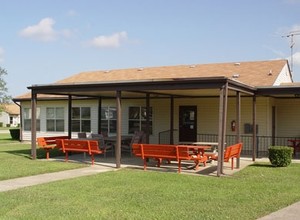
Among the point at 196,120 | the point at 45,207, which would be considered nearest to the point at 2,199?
the point at 45,207

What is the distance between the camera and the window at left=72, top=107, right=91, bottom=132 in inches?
985

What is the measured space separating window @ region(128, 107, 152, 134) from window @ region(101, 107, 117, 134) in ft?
3.41

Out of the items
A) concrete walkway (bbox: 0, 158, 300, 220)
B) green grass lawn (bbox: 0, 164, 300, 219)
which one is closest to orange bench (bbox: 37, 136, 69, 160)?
concrete walkway (bbox: 0, 158, 300, 220)

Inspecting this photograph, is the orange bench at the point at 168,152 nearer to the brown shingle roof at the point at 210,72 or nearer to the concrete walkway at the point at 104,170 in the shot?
the concrete walkway at the point at 104,170

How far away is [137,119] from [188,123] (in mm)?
3017

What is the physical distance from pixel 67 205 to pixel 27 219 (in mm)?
1204

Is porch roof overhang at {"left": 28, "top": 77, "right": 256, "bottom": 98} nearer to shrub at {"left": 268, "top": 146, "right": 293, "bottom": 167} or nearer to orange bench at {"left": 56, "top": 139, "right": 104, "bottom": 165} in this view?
orange bench at {"left": 56, "top": 139, "right": 104, "bottom": 165}

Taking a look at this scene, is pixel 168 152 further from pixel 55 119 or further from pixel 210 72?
pixel 55 119

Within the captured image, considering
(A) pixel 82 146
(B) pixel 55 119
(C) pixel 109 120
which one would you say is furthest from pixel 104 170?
(B) pixel 55 119

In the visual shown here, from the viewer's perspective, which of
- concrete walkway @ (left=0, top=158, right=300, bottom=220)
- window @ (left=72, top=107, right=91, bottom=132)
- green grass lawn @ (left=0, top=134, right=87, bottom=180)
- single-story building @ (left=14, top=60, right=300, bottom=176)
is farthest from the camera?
window @ (left=72, top=107, right=91, bottom=132)

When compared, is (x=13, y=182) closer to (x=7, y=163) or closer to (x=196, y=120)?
(x=7, y=163)

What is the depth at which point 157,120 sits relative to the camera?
2250cm

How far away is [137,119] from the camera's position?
23109 millimetres

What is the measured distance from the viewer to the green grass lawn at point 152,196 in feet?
25.1
